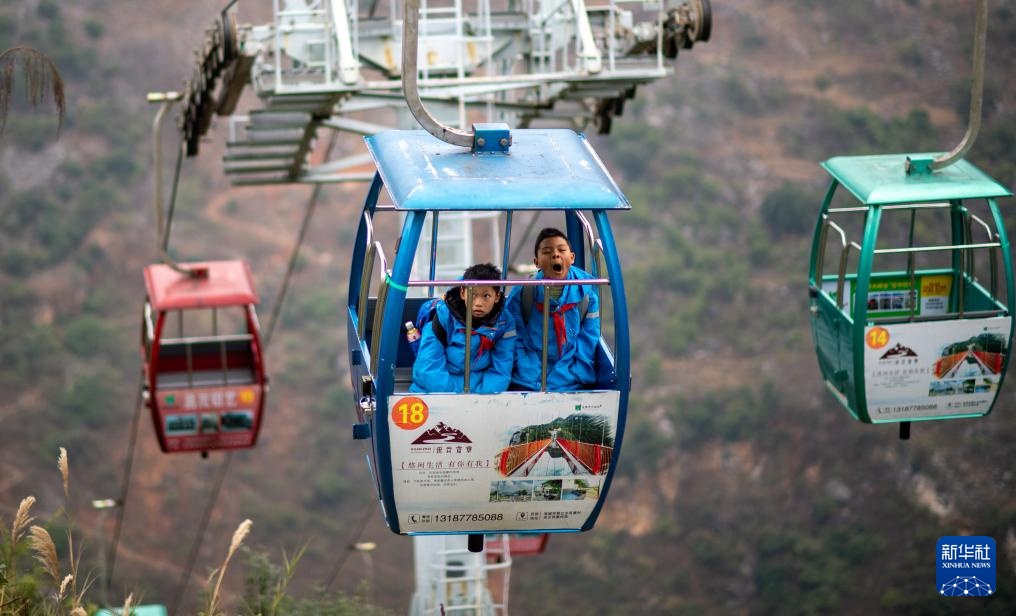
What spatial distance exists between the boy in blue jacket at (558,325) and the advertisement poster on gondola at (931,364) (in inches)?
98.7

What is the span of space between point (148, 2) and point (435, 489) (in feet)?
114

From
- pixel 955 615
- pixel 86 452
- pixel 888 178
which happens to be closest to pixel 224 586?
pixel 86 452

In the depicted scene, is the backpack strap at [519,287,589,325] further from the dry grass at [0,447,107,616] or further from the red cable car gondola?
the red cable car gondola

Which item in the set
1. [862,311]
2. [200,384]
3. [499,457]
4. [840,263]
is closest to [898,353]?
[862,311]

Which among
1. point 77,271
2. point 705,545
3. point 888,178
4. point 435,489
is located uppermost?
point 888,178

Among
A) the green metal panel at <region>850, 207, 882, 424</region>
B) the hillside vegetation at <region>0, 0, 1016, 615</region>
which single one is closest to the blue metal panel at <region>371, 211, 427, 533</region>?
the green metal panel at <region>850, 207, 882, 424</region>

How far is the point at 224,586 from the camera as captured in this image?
27547mm

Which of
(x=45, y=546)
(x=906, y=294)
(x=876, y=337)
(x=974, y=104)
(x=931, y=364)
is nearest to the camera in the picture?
(x=45, y=546)

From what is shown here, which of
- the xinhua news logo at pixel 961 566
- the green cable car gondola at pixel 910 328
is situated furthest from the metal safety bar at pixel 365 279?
the xinhua news logo at pixel 961 566

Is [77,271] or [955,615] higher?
[77,271]

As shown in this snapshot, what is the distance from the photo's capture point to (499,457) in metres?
7.36

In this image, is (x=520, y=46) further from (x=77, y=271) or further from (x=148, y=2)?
(x=148, y=2)

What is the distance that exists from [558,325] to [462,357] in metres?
0.47

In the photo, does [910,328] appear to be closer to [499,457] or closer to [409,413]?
[499,457]
